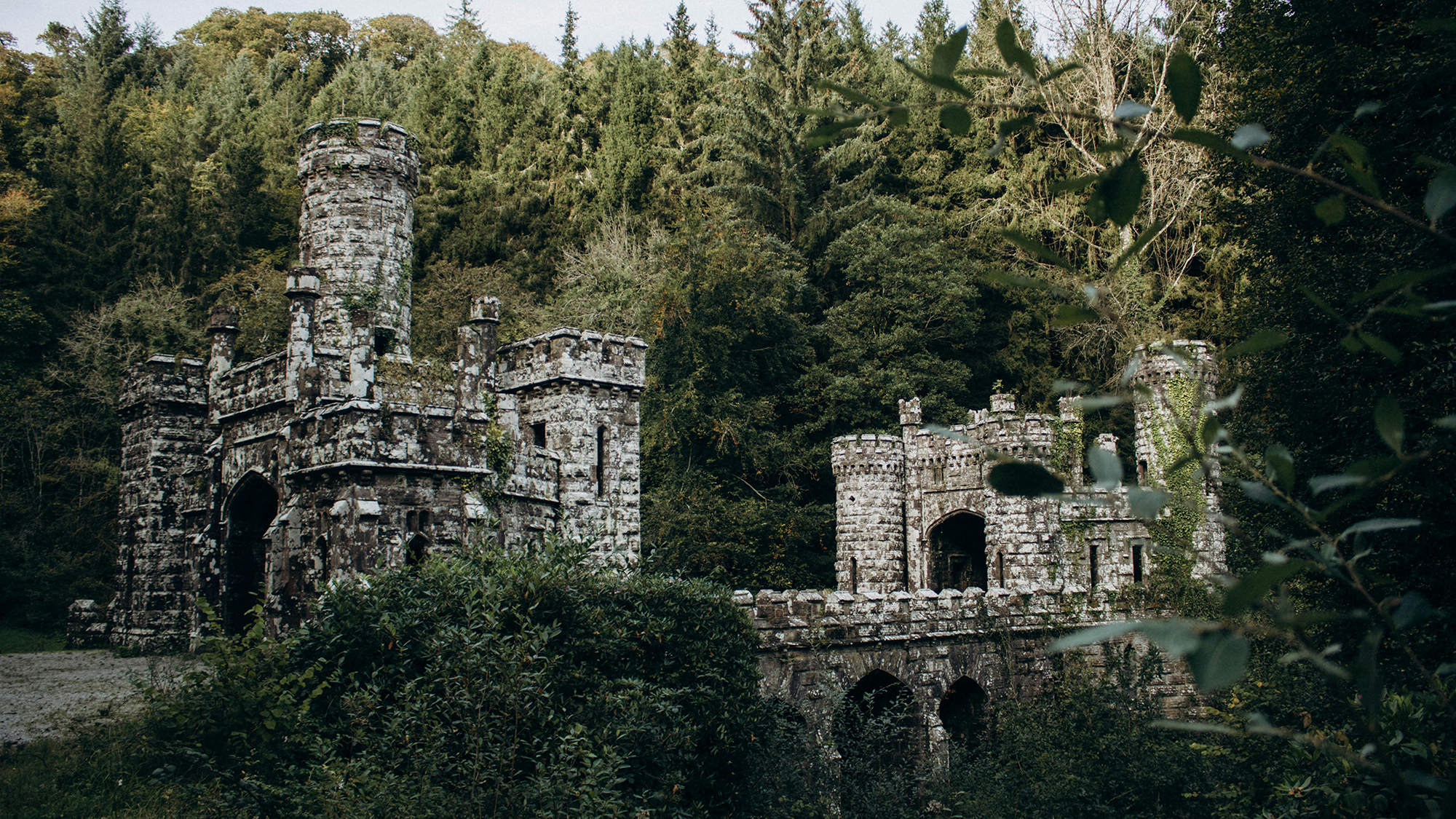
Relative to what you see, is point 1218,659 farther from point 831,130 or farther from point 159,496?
point 159,496

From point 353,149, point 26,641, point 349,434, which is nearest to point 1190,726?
point 349,434

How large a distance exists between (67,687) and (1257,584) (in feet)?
44.3

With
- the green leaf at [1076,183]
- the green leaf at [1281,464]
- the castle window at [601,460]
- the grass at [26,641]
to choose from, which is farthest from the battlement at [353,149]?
the green leaf at [1281,464]

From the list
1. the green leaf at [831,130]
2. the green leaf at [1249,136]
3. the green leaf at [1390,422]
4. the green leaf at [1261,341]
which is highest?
the green leaf at [831,130]

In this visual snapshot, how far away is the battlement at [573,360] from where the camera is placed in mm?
15156

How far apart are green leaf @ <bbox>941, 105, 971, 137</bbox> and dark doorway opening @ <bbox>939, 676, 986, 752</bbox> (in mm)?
14128

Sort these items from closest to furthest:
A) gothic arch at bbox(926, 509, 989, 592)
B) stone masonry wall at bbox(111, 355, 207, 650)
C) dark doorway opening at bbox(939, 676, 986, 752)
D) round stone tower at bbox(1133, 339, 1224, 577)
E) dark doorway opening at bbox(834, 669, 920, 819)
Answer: dark doorway opening at bbox(834, 669, 920, 819)
dark doorway opening at bbox(939, 676, 986, 752)
stone masonry wall at bbox(111, 355, 207, 650)
round stone tower at bbox(1133, 339, 1224, 577)
gothic arch at bbox(926, 509, 989, 592)

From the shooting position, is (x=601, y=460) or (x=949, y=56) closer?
(x=949, y=56)

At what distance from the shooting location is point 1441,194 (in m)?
1.67

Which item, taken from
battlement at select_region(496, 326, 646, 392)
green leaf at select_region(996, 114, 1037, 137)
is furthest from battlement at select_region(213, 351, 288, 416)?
green leaf at select_region(996, 114, 1037, 137)

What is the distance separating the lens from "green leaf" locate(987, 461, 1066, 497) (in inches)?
58.2

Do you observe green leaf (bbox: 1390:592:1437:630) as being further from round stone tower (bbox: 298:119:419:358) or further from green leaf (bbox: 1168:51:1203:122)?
round stone tower (bbox: 298:119:419:358)

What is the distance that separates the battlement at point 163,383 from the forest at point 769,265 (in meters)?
6.81

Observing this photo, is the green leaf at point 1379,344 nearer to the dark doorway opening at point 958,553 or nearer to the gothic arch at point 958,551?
the gothic arch at point 958,551
